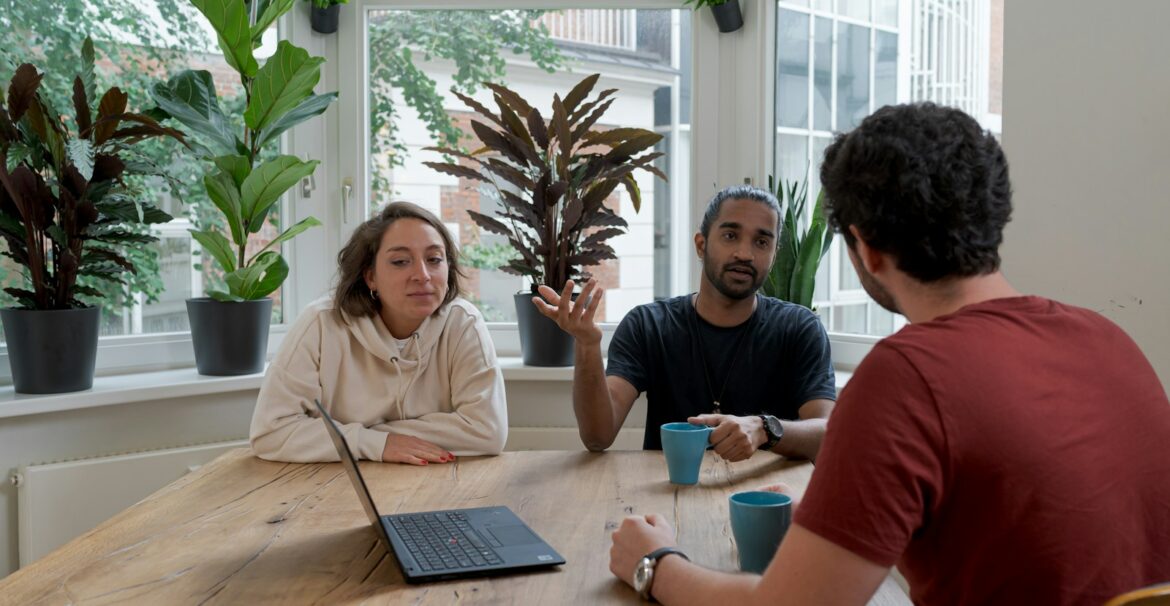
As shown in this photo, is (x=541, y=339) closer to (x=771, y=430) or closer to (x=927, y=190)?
(x=771, y=430)

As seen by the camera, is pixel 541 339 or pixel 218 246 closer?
pixel 218 246

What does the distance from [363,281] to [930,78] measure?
1.79m

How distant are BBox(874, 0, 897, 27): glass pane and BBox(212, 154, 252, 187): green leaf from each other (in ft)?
6.50

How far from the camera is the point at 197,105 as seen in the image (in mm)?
2824

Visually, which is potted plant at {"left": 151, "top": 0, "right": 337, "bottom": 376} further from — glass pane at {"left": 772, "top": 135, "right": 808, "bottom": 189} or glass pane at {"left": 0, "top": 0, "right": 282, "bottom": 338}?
glass pane at {"left": 772, "top": 135, "right": 808, "bottom": 189}

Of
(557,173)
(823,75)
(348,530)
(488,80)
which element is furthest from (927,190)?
(488,80)

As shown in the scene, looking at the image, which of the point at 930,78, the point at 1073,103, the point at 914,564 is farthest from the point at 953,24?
the point at 914,564

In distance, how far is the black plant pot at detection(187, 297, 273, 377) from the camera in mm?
2828

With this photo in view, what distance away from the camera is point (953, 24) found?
282cm

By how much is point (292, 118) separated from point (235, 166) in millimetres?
229

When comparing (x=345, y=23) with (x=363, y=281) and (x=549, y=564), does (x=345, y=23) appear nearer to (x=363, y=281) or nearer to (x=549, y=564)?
(x=363, y=281)

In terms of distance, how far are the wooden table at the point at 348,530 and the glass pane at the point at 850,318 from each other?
53.2 inches

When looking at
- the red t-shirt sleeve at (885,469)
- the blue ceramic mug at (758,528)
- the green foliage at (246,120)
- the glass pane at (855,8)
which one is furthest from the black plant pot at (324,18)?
the red t-shirt sleeve at (885,469)

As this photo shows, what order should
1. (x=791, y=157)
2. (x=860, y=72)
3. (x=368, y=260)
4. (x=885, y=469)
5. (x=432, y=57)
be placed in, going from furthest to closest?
(x=432, y=57), (x=791, y=157), (x=860, y=72), (x=368, y=260), (x=885, y=469)
